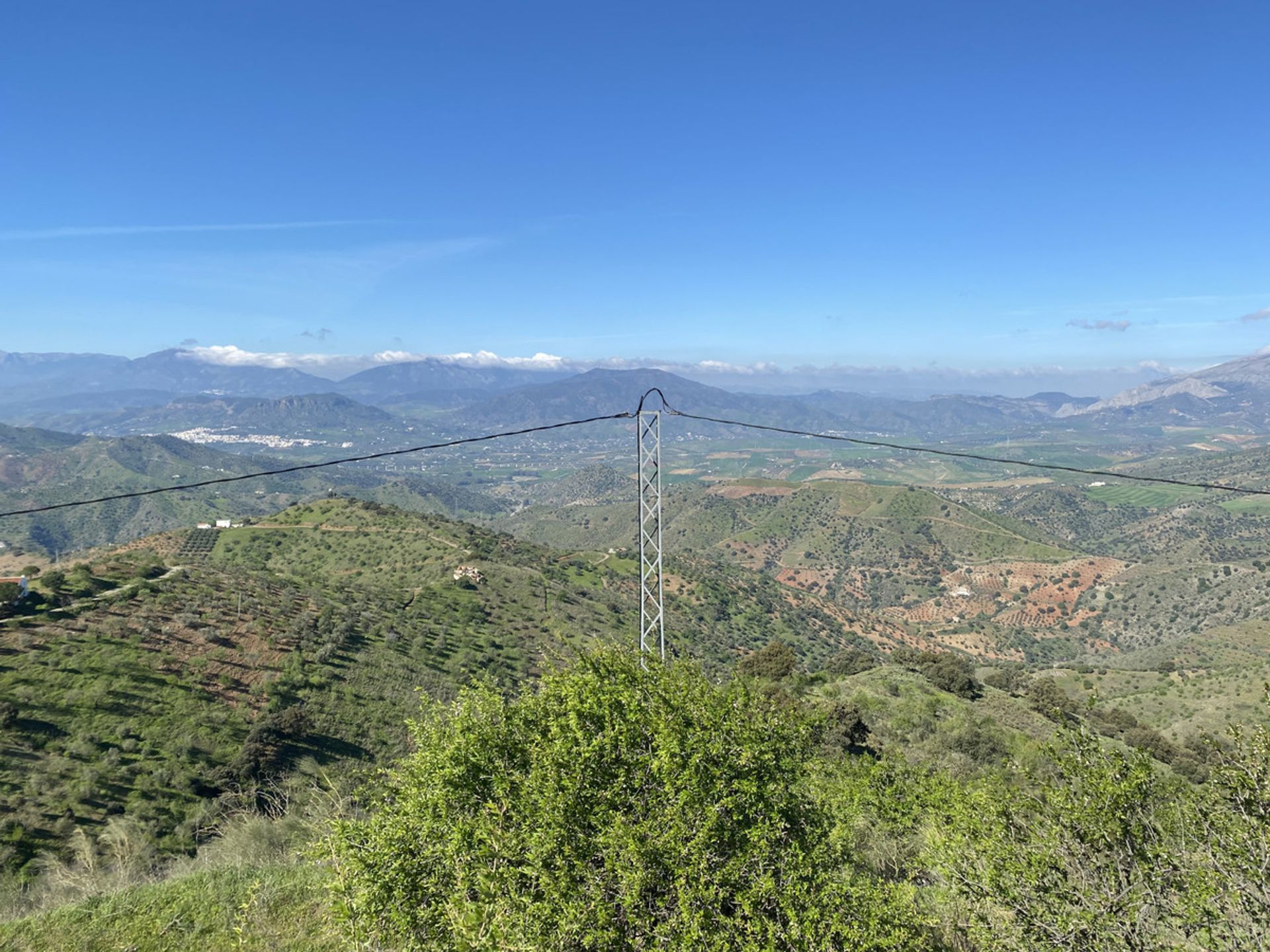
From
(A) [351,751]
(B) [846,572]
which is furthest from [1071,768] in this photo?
(B) [846,572]

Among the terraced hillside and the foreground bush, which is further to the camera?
the terraced hillside

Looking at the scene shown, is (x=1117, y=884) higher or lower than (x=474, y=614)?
higher

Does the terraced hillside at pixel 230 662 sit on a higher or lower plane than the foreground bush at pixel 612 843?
lower

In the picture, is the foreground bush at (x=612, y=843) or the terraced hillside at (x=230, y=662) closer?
the foreground bush at (x=612, y=843)

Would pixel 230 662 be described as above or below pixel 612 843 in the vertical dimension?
below

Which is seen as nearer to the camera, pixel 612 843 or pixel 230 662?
pixel 612 843

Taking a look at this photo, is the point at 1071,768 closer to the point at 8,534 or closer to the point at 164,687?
the point at 164,687

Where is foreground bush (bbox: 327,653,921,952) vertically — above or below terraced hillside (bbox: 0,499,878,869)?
above

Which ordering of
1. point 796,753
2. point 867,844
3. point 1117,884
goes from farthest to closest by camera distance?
point 867,844 < point 796,753 < point 1117,884
